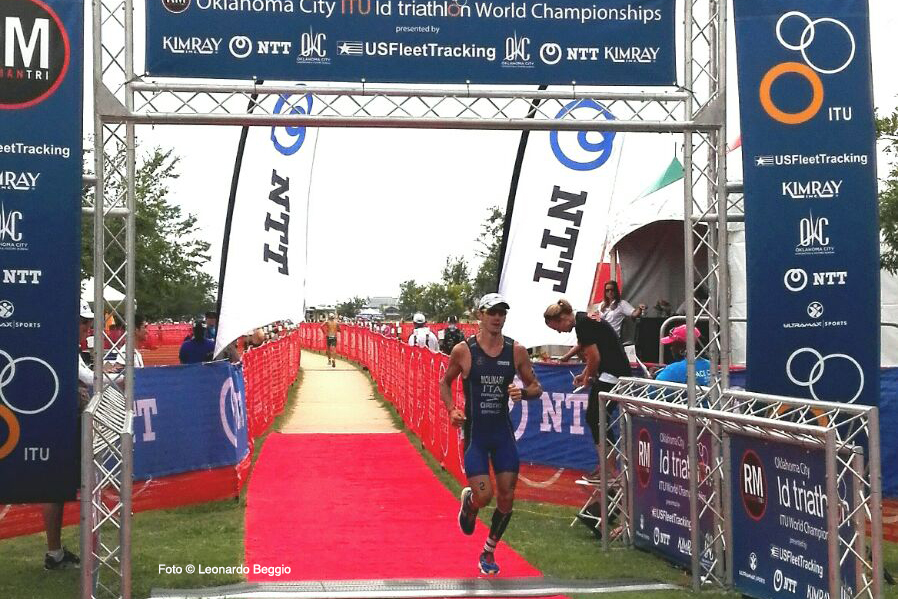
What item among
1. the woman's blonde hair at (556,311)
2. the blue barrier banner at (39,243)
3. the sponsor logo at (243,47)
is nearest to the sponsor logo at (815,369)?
the woman's blonde hair at (556,311)

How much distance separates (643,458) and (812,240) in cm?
254

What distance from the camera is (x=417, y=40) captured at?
8977mm

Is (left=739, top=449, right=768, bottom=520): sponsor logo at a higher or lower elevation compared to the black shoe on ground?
higher

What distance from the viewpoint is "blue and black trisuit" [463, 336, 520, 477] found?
29.3ft

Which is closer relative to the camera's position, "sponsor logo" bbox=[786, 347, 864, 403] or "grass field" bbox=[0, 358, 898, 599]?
"sponsor logo" bbox=[786, 347, 864, 403]

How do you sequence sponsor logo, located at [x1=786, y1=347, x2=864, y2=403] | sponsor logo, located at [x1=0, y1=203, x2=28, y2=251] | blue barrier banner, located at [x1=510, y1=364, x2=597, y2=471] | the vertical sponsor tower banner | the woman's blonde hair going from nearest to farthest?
sponsor logo, located at [x1=0, y1=203, x2=28, y2=251]
sponsor logo, located at [x1=786, y1=347, x2=864, y2=403]
the woman's blonde hair
blue barrier banner, located at [x1=510, y1=364, x2=597, y2=471]
the vertical sponsor tower banner

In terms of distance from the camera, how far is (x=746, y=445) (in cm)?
809

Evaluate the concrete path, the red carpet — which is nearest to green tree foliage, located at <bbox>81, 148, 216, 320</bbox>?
the concrete path

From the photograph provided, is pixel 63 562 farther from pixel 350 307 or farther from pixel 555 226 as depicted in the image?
pixel 350 307

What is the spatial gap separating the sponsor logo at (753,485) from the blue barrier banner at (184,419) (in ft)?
18.7

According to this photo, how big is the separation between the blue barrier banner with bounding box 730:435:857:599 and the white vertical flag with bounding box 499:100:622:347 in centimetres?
598

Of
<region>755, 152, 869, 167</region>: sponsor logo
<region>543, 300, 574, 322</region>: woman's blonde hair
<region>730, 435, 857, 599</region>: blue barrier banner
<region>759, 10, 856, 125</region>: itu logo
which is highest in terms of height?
<region>759, 10, 856, 125</region>: itu logo

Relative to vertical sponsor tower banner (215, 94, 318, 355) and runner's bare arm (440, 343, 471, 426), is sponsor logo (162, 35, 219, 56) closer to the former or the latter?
runner's bare arm (440, 343, 471, 426)

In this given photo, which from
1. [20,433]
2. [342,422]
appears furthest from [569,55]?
[342,422]
